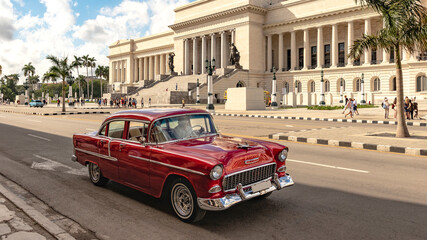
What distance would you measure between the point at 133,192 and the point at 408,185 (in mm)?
4961

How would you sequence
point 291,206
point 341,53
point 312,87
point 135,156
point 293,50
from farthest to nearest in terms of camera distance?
point 293,50 → point 312,87 → point 341,53 → point 135,156 → point 291,206

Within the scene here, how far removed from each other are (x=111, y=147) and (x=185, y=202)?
1.97 m

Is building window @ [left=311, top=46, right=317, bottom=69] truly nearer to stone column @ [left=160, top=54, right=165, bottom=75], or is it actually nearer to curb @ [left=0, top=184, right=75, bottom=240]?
stone column @ [left=160, top=54, right=165, bottom=75]

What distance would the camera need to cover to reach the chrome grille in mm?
4574

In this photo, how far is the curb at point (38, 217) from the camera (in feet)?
14.3

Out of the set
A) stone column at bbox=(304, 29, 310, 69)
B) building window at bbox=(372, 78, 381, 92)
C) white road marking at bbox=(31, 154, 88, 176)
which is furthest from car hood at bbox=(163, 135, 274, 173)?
stone column at bbox=(304, 29, 310, 69)

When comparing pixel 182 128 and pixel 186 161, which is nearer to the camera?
pixel 186 161

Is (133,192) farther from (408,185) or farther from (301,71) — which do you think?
(301,71)

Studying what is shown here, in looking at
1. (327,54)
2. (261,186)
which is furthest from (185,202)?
(327,54)

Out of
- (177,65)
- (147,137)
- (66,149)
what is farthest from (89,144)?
(177,65)

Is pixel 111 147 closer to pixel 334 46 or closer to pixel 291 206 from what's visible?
pixel 291 206

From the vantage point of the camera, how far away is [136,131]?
5766 millimetres

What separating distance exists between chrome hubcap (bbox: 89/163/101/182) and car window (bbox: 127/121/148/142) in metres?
1.33

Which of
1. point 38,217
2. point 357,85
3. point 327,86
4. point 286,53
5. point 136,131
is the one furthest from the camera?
point 286,53
